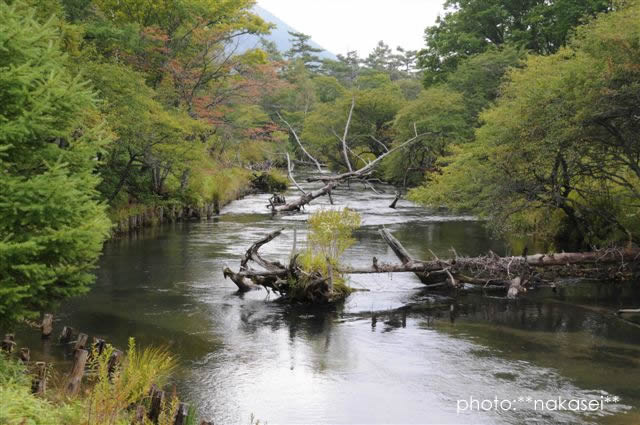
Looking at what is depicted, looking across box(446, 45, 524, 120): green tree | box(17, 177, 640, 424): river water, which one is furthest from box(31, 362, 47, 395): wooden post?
box(446, 45, 524, 120): green tree

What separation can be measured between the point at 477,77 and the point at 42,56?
3110 centimetres

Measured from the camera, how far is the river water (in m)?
8.56

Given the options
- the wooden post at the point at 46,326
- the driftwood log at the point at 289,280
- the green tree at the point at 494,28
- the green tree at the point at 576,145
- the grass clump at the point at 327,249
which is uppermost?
the green tree at the point at 494,28

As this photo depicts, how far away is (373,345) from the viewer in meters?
11.2

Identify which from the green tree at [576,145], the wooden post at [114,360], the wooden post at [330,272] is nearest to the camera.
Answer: the wooden post at [114,360]

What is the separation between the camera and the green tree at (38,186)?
6.80m

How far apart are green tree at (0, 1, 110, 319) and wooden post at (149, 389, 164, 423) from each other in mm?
1886

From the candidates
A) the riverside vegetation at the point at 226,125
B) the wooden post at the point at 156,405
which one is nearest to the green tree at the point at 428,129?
the riverside vegetation at the point at 226,125

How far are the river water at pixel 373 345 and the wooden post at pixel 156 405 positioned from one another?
4.49 ft

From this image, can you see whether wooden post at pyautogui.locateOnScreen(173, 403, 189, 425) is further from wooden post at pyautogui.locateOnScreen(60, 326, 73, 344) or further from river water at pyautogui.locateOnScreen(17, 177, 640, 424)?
wooden post at pyautogui.locateOnScreen(60, 326, 73, 344)

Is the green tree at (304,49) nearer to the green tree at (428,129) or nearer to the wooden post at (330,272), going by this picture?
the green tree at (428,129)

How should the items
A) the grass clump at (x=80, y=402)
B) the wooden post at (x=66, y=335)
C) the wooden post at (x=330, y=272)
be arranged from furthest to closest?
1. the wooden post at (x=330, y=272)
2. the wooden post at (x=66, y=335)
3. the grass clump at (x=80, y=402)

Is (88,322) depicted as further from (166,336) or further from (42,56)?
(42,56)

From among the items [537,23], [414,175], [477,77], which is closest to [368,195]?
[414,175]
